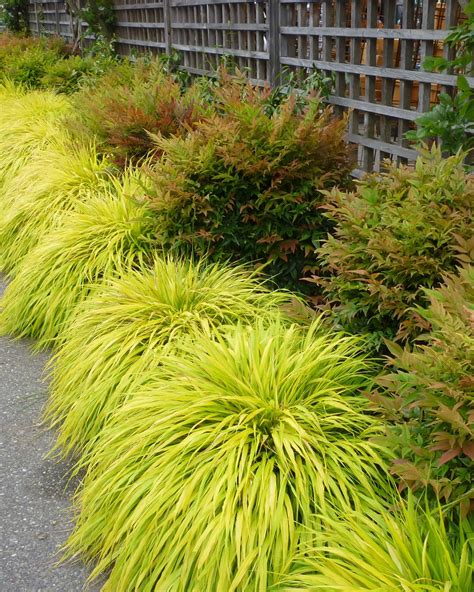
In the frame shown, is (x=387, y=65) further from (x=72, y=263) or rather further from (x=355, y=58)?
(x=72, y=263)

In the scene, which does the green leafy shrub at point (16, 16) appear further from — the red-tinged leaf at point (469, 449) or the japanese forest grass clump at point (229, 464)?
the red-tinged leaf at point (469, 449)

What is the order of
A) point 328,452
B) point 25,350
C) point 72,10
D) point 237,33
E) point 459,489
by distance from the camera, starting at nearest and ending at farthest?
point 459,489, point 328,452, point 25,350, point 237,33, point 72,10

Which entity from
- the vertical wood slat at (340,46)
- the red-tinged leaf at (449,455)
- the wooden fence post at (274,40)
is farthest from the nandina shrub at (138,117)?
the red-tinged leaf at (449,455)

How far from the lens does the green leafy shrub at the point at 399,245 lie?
120 inches

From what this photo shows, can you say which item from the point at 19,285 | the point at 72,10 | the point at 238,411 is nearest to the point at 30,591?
the point at 238,411

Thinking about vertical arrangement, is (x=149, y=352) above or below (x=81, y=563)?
above

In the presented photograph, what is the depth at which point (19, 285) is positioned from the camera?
16.3 ft

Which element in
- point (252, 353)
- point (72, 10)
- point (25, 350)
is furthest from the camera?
point (72, 10)

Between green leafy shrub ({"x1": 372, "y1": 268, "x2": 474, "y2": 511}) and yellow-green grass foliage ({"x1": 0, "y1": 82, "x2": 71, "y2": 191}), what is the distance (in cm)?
572

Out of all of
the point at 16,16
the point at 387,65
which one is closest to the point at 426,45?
the point at 387,65

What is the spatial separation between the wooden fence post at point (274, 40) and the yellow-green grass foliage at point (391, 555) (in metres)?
4.83

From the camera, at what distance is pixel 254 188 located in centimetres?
436

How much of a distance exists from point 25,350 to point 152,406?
202cm

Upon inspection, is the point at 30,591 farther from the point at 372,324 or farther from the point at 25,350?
the point at 25,350
